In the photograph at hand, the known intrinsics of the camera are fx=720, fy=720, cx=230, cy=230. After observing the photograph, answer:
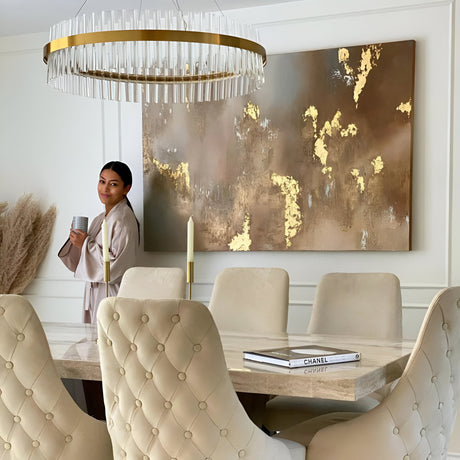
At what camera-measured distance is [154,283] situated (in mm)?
3594

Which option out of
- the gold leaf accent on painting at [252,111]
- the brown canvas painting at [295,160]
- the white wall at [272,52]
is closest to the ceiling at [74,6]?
the white wall at [272,52]

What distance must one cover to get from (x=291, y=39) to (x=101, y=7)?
1.13 metres

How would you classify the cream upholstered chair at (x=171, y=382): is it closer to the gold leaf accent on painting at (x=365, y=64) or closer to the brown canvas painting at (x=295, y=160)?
the brown canvas painting at (x=295, y=160)

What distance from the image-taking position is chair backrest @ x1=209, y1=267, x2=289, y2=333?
3.32 metres

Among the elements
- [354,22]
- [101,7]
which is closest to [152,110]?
[101,7]

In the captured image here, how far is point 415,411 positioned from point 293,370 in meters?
0.39

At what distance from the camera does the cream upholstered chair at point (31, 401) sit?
78.5 inches

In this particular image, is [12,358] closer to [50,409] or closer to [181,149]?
[50,409]

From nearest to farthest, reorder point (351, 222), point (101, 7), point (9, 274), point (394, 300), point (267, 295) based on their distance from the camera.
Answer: point (394, 300), point (267, 295), point (351, 222), point (101, 7), point (9, 274)

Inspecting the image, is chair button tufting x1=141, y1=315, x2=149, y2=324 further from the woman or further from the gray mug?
the gray mug

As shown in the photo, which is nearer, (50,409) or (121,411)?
(121,411)

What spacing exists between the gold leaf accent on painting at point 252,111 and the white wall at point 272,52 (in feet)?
1.11

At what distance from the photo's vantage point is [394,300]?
3.12 m

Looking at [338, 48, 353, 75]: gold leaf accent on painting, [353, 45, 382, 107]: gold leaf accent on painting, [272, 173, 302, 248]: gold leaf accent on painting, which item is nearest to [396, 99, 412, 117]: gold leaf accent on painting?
[353, 45, 382, 107]: gold leaf accent on painting
